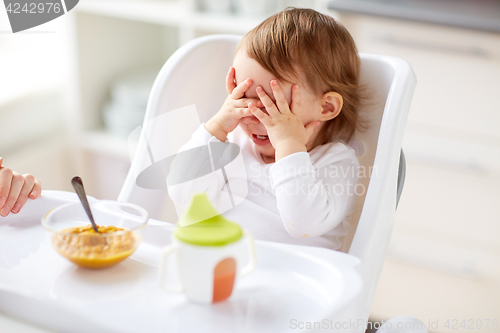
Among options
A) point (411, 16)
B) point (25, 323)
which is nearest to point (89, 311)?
point (25, 323)

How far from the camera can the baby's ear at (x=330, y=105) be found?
79 cm

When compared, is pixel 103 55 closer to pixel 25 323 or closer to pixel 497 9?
pixel 497 9

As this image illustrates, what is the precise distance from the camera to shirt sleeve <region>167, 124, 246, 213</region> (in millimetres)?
819

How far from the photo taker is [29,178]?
2.25ft

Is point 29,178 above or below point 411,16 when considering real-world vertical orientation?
below

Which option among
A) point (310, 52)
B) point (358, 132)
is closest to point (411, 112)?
point (358, 132)

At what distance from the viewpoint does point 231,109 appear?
781 millimetres

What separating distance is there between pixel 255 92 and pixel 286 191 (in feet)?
0.51

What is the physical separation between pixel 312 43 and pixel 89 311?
0.50m

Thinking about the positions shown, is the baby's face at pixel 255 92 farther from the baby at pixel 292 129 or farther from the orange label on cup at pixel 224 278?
the orange label on cup at pixel 224 278

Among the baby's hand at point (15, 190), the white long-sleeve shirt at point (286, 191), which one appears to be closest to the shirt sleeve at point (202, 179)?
the white long-sleeve shirt at point (286, 191)

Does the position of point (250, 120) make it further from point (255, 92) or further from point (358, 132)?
point (358, 132)

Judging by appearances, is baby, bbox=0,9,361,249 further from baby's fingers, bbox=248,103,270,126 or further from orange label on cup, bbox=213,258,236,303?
orange label on cup, bbox=213,258,236,303

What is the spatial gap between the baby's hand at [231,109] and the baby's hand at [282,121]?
2 cm
